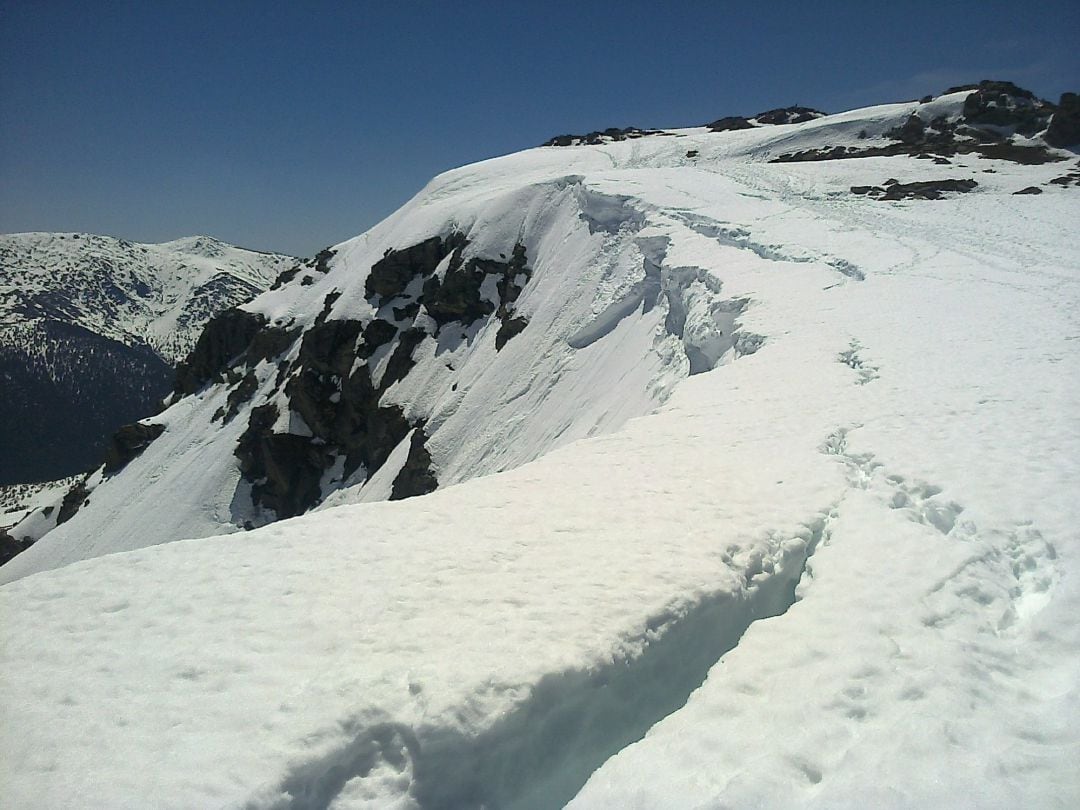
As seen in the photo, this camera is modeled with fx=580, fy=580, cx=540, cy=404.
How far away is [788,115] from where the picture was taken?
9969cm

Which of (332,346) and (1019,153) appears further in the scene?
(332,346)

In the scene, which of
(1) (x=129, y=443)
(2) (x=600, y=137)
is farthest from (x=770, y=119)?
(1) (x=129, y=443)

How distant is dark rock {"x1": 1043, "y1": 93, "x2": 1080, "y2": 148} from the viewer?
5569cm

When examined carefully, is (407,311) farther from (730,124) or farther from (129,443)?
(730,124)

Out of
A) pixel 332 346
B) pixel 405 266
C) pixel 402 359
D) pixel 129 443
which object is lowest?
pixel 129 443

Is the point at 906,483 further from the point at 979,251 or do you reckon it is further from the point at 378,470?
the point at 378,470

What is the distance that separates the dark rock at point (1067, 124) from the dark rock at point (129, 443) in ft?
334

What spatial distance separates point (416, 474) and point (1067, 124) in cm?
6953

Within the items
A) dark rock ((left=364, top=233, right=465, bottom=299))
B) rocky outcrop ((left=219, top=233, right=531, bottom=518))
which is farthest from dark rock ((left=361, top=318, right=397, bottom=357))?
dark rock ((left=364, top=233, right=465, bottom=299))

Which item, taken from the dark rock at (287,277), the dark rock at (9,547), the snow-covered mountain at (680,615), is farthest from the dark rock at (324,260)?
the snow-covered mountain at (680,615)

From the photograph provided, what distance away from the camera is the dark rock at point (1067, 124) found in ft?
183

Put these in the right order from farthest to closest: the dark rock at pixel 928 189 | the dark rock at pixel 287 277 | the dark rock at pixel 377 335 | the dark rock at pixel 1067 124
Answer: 1. the dark rock at pixel 287 277
2. the dark rock at pixel 377 335
3. the dark rock at pixel 1067 124
4. the dark rock at pixel 928 189

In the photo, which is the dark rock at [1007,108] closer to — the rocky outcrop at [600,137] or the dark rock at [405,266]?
the rocky outcrop at [600,137]

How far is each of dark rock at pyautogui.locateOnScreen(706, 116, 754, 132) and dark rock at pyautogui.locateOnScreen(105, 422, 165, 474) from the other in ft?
301
